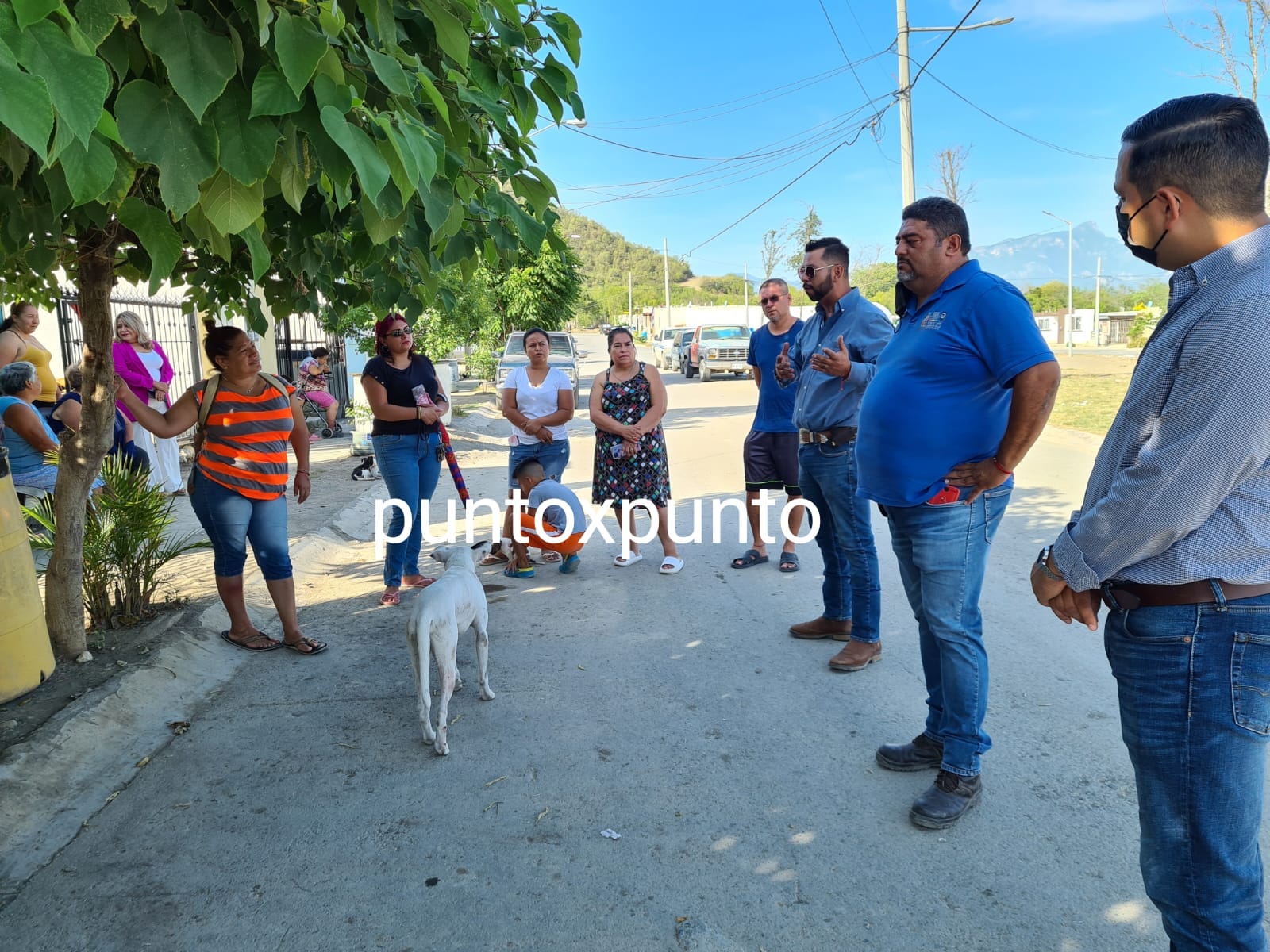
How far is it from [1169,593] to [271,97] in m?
2.06

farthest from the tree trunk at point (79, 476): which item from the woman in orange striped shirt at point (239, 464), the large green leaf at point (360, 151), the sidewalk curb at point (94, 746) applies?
the large green leaf at point (360, 151)

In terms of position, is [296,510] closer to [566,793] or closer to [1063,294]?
[566,793]

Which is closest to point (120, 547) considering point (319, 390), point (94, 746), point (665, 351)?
point (94, 746)

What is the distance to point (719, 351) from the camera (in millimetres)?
30203

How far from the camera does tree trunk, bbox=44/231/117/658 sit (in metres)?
4.21

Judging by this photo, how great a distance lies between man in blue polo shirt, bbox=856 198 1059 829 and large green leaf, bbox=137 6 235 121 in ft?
7.64

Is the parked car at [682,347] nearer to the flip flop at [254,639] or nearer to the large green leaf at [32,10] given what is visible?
the flip flop at [254,639]

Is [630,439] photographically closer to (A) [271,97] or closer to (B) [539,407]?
(B) [539,407]

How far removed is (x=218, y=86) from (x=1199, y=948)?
2.64m

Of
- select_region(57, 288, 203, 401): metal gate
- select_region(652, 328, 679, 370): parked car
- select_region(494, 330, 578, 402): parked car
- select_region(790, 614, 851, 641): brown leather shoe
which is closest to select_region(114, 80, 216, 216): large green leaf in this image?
select_region(790, 614, 851, 641): brown leather shoe

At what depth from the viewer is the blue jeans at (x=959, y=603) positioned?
3.10 meters

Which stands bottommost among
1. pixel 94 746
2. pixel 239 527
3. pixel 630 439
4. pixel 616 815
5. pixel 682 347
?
pixel 616 815

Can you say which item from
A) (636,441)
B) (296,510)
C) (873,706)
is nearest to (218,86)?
(873,706)

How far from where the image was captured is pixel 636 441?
641 centimetres
